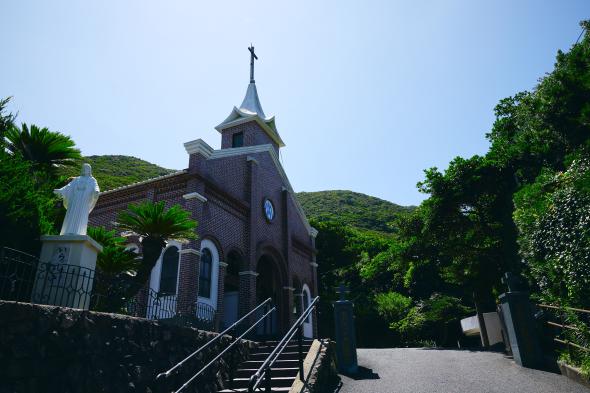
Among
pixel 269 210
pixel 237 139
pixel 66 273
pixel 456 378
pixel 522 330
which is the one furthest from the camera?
pixel 237 139

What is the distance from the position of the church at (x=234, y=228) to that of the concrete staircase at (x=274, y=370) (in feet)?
9.27

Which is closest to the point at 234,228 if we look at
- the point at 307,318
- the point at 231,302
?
the point at 231,302

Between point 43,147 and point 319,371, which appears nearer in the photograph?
point 319,371

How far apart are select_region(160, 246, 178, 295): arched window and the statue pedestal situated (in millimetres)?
6726

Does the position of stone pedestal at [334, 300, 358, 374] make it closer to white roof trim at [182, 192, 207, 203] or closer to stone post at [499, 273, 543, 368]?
stone post at [499, 273, 543, 368]

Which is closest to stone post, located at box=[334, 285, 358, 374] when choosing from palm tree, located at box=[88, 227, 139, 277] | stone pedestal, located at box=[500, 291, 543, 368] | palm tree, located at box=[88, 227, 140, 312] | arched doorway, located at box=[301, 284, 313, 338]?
stone pedestal, located at box=[500, 291, 543, 368]

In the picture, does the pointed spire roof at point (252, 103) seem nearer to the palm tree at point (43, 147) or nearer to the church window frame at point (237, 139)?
the church window frame at point (237, 139)

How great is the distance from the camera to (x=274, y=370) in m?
8.21

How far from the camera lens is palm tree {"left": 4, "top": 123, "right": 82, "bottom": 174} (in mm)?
9773

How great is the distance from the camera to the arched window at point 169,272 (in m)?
13.5

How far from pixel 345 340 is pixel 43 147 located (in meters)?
9.01

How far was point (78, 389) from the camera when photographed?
16.9 feet

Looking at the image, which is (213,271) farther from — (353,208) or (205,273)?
(353,208)

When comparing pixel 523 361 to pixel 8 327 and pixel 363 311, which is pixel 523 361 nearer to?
pixel 8 327
